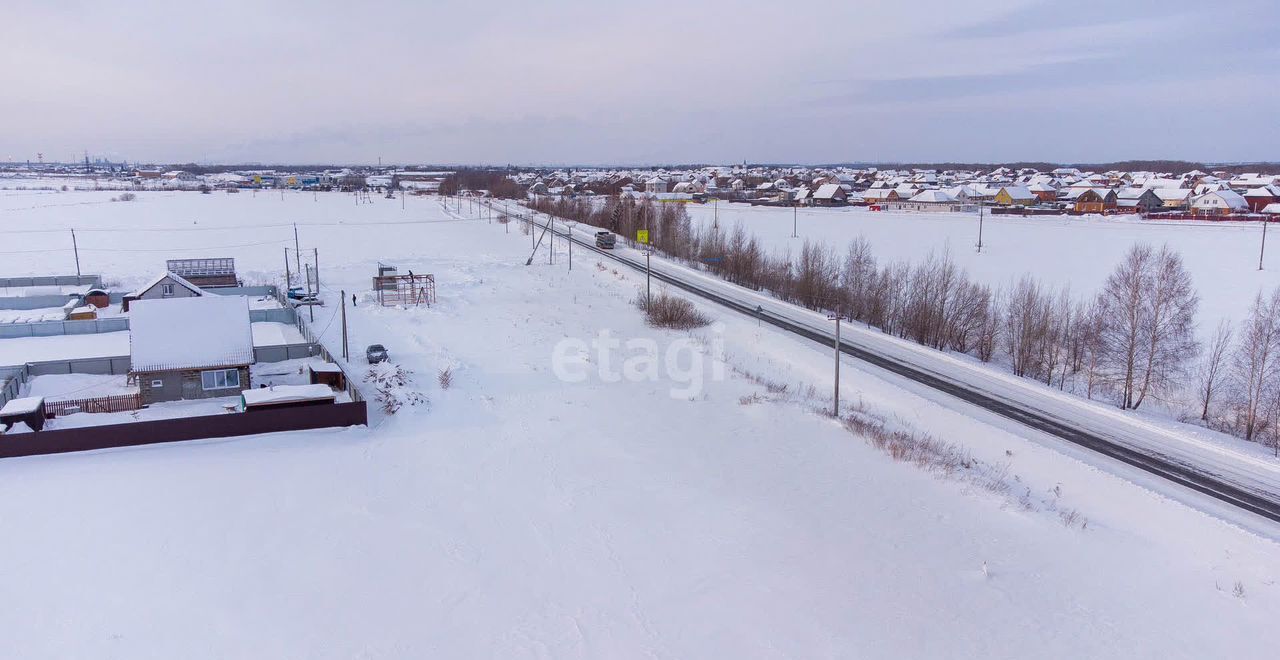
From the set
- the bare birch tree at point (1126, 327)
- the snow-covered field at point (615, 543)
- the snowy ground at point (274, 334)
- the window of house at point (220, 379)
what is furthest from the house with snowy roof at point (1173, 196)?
the window of house at point (220, 379)

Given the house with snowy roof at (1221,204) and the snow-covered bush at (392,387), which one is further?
the house with snowy roof at (1221,204)

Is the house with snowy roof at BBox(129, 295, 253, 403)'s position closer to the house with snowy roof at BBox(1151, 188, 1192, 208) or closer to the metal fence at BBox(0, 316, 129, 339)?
the metal fence at BBox(0, 316, 129, 339)

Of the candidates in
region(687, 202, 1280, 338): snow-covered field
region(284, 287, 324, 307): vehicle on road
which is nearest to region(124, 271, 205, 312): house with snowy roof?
region(284, 287, 324, 307): vehicle on road

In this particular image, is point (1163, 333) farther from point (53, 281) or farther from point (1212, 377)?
point (53, 281)

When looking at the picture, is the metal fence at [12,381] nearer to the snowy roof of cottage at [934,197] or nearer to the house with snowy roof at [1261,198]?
the snowy roof of cottage at [934,197]

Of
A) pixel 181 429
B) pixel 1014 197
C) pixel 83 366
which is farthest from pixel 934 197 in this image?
pixel 181 429

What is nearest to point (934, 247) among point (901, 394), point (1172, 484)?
point (901, 394)

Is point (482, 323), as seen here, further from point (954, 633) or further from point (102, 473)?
point (954, 633)
